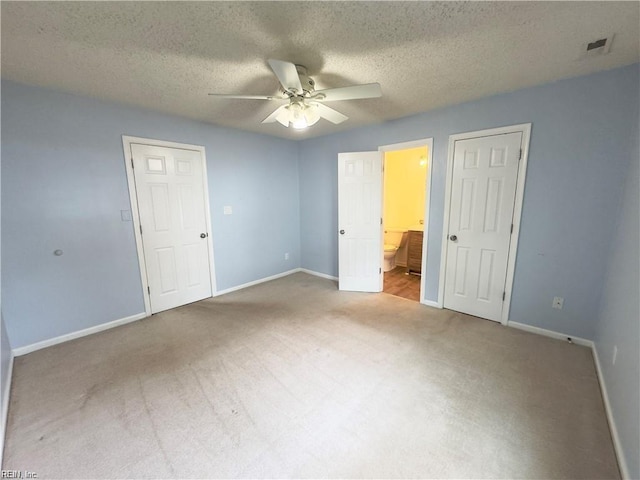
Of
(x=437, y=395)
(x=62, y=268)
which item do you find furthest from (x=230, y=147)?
(x=437, y=395)

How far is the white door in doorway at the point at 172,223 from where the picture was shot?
9.49 feet

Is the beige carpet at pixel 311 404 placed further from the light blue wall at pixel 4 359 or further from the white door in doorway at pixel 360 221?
the white door in doorway at pixel 360 221

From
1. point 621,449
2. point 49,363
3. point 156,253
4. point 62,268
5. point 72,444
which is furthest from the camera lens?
point 156,253

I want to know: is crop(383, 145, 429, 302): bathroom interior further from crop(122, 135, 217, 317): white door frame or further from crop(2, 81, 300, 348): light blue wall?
crop(2, 81, 300, 348): light blue wall

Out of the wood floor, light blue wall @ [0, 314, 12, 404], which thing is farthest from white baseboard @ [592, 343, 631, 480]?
light blue wall @ [0, 314, 12, 404]

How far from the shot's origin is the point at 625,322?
60.9 inches

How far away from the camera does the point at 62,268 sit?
95.4 inches

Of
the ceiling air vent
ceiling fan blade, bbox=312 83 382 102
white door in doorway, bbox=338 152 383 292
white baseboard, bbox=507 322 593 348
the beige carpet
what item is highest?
the ceiling air vent

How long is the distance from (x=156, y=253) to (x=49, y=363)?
131cm


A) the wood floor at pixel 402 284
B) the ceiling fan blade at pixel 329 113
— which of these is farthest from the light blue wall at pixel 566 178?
the ceiling fan blade at pixel 329 113

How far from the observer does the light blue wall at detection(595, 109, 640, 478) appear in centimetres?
126

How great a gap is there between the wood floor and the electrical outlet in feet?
4.46

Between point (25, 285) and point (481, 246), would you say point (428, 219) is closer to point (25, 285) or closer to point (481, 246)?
point (481, 246)

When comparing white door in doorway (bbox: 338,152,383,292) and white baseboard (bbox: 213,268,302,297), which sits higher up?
white door in doorway (bbox: 338,152,383,292)
